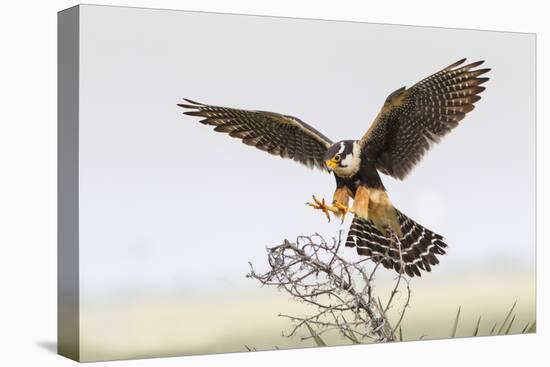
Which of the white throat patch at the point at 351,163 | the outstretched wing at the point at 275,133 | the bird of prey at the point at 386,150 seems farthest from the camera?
the white throat patch at the point at 351,163

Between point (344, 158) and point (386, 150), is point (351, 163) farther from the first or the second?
point (386, 150)

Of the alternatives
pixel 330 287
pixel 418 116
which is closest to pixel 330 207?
pixel 330 287

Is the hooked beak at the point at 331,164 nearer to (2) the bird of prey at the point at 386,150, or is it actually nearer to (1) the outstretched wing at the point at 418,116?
(2) the bird of prey at the point at 386,150

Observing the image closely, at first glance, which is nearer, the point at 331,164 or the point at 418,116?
the point at 331,164

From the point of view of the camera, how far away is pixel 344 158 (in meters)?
6.91

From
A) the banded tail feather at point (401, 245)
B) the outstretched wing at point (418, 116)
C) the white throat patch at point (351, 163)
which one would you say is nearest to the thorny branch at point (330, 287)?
the banded tail feather at point (401, 245)

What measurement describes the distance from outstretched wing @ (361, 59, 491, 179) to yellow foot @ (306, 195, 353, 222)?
1.17ft

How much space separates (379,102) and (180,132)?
131cm

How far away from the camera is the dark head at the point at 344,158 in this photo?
6.87 m

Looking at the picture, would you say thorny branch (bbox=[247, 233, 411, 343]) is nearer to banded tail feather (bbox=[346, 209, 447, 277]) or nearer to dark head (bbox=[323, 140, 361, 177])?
banded tail feather (bbox=[346, 209, 447, 277])

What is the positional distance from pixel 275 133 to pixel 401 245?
1.08m

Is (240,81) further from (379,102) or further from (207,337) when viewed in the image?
(207,337)

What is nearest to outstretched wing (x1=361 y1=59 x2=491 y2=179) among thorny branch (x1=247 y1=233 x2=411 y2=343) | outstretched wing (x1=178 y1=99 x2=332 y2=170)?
outstretched wing (x1=178 y1=99 x2=332 y2=170)

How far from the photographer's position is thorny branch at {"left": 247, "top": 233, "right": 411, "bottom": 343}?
664 centimetres
